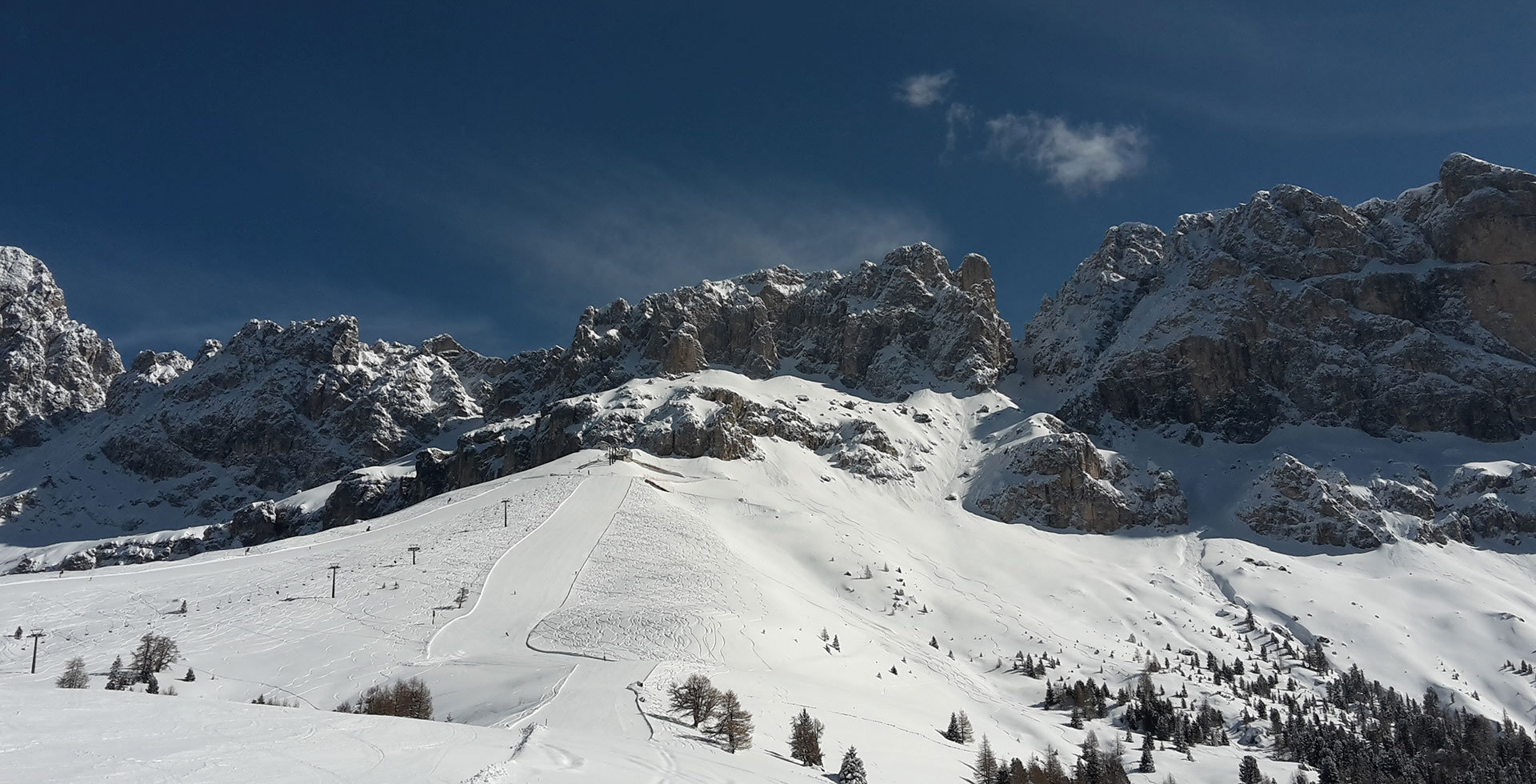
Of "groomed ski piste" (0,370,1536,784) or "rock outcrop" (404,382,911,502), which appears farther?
"rock outcrop" (404,382,911,502)

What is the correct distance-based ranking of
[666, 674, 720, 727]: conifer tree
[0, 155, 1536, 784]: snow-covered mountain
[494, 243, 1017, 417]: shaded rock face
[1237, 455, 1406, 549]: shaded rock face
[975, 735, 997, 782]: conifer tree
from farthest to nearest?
[494, 243, 1017, 417]: shaded rock face, [1237, 455, 1406, 549]: shaded rock face, [0, 155, 1536, 784]: snow-covered mountain, [975, 735, 997, 782]: conifer tree, [666, 674, 720, 727]: conifer tree

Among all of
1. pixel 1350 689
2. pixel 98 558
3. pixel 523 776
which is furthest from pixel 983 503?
pixel 98 558

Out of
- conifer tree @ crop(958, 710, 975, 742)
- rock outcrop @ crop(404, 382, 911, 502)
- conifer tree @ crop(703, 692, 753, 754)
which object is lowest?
conifer tree @ crop(958, 710, 975, 742)

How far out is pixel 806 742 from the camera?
30281 mm

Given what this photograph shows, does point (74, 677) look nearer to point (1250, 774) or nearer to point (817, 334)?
point (1250, 774)

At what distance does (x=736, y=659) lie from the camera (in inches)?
1829

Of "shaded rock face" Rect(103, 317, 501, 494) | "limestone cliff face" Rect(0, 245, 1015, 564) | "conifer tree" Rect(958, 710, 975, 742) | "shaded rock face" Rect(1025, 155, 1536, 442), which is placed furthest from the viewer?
"shaded rock face" Rect(103, 317, 501, 494)

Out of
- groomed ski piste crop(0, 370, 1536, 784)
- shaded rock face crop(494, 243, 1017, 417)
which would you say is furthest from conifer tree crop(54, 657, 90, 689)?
shaded rock face crop(494, 243, 1017, 417)

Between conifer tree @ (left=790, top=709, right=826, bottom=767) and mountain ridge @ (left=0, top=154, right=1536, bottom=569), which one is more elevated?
mountain ridge @ (left=0, top=154, right=1536, bottom=569)

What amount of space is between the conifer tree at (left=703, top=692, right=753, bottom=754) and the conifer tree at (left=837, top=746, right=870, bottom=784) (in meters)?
3.24

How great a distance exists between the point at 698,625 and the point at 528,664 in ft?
39.6

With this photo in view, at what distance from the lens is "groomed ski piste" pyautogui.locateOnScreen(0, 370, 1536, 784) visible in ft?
67.0

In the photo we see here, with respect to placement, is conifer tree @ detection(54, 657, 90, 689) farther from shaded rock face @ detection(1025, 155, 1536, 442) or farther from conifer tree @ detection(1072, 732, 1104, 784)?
shaded rock face @ detection(1025, 155, 1536, 442)

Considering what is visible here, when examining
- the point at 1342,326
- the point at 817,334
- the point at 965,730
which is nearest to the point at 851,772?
the point at 965,730
